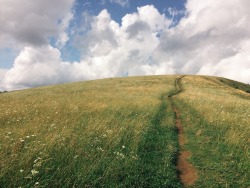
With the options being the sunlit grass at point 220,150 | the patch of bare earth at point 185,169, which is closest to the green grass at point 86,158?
the patch of bare earth at point 185,169

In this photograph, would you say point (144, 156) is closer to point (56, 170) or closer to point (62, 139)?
point (62, 139)

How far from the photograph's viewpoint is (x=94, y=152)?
903 cm

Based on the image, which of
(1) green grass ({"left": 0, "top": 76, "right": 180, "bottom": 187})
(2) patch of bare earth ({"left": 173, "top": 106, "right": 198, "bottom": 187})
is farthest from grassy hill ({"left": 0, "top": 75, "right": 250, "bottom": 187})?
(2) patch of bare earth ({"left": 173, "top": 106, "right": 198, "bottom": 187})

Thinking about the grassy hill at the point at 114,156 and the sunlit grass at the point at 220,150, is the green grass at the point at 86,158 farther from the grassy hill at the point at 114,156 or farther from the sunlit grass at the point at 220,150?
the sunlit grass at the point at 220,150

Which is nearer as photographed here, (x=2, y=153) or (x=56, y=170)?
(x=56, y=170)

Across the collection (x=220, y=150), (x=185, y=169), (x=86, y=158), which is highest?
(x=86, y=158)

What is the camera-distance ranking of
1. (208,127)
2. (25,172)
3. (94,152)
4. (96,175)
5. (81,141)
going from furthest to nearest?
1. (208,127)
2. (81,141)
3. (94,152)
4. (96,175)
5. (25,172)

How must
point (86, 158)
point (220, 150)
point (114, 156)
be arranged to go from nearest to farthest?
point (86, 158), point (114, 156), point (220, 150)

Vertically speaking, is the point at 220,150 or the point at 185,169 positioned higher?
the point at 220,150

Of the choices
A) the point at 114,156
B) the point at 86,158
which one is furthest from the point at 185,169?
the point at 86,158

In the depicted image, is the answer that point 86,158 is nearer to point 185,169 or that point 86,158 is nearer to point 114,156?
point 114,156

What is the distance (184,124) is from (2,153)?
502 inches

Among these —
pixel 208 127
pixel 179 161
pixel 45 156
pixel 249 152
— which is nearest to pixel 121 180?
pixel 45 156

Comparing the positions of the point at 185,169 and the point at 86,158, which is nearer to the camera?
the point at 86,158
